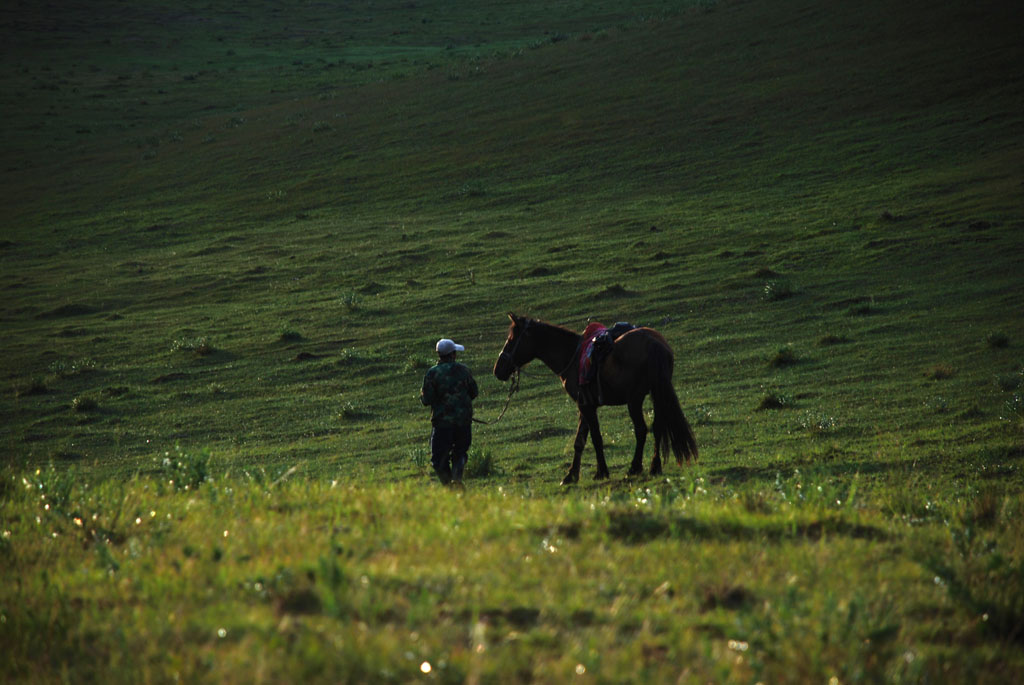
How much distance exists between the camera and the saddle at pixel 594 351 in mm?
14023

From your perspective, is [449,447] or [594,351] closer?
[449,447]

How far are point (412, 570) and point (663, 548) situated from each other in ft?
6.04

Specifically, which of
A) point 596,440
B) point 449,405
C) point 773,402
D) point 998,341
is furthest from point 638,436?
point 998,341

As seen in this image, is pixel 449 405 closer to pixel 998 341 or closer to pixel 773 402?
pixel 773 402

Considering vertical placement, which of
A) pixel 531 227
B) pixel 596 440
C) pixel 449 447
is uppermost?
pixel 531 227

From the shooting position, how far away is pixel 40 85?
76.6m

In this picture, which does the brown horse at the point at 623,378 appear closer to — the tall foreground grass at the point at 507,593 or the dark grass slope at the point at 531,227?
the dark grass slope at the point at 531,227

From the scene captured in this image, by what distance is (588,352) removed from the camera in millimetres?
14227

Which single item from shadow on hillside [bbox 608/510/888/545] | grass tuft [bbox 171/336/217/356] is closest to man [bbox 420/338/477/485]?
shadow on hillside [bbox 608/510/888/545]

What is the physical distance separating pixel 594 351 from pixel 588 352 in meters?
0.20

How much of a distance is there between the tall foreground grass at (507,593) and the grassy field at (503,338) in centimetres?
3

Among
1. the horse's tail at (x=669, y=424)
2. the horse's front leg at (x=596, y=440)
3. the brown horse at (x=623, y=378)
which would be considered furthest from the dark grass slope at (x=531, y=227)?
the horse's tail at (x=669, y=424)

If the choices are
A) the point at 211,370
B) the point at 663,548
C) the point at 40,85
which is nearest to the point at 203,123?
the point at 40,85

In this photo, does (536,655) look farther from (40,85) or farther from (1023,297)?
(40,85)
